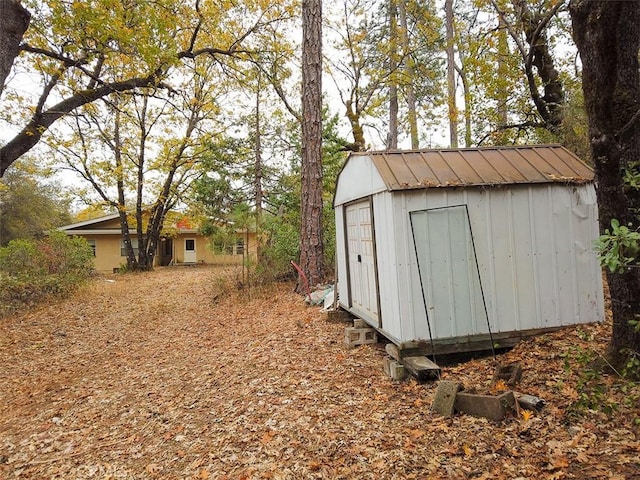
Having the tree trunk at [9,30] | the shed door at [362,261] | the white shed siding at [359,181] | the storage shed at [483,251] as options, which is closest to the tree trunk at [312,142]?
the white shed siding at [359,181]

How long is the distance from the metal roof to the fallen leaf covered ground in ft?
5.78

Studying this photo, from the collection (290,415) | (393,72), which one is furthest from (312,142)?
(393,72)

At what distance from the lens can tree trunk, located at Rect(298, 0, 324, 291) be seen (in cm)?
884

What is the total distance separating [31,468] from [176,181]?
1913cm

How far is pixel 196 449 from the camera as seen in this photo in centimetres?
353

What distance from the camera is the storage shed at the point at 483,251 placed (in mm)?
4223

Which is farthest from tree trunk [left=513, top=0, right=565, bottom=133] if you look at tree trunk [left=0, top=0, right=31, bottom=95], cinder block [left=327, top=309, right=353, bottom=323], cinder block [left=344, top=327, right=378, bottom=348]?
tree trunk [left=0, top=0, right=31, bottom=95]

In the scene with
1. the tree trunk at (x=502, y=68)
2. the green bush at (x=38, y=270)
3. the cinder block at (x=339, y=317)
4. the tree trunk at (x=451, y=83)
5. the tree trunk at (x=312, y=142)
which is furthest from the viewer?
the tree trunk at (x=451, y=83)

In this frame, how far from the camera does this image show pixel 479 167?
4.53 meters

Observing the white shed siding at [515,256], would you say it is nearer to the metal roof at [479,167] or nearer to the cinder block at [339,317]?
the metal roof at [479,167]

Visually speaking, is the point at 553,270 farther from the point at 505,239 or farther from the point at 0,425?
the point at 0,425

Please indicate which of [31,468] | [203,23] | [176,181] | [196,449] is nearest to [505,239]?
[196,449]

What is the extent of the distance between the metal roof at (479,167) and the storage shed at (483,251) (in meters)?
0.01

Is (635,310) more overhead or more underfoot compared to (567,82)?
more underfoot
